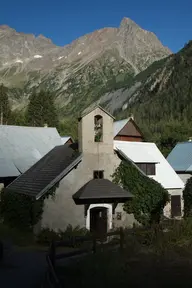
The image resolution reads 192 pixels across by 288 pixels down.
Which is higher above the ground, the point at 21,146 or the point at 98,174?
the point at 21,146

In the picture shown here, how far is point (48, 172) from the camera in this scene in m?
23.6

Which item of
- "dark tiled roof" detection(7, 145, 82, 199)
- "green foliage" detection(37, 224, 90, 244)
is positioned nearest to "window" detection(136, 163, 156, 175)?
"dark tiled roof" detection(7, 145, 82, 199)

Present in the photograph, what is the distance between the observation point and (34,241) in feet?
68.3

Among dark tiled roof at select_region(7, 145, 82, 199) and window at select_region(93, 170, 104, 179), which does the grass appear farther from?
dark tiled roof at select_region(7, 145, 82, 199)

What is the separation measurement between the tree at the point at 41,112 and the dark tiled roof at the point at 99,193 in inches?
2205

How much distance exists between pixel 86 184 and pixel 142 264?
29.8 feet

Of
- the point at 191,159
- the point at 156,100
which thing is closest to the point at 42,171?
the point at 191,159

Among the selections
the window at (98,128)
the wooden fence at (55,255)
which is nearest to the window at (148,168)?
the window at (98,128)

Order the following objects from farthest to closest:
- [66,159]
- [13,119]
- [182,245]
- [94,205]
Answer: [13,119]
[66,159]
[94,205]
[182,245]

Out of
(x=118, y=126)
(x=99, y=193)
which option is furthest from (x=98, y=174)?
(x=118, y=126)

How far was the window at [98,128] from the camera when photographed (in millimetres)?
23656

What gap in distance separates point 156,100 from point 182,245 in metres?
139

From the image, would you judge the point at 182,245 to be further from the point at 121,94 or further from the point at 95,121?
the point at 121,94

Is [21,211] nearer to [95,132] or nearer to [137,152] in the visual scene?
[95,132]
